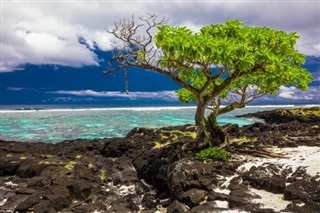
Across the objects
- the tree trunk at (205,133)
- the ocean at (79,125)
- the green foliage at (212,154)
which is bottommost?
the ocean at (79,125)

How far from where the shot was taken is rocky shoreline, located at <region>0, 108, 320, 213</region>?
34.8 ft

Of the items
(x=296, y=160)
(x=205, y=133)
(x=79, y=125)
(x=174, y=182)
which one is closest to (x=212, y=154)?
(x=205, y=133)

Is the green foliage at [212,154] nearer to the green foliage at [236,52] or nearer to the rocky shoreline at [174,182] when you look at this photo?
the rocky shoreline at [174,182]

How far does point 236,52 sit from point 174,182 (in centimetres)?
549

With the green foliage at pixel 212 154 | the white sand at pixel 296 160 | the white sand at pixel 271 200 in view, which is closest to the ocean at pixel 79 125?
the green foliage at pixel 212 154

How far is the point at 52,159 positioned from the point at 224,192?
1080 cm

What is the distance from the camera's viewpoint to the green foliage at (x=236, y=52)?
42.8 feet

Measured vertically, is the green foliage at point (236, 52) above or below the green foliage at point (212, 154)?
above

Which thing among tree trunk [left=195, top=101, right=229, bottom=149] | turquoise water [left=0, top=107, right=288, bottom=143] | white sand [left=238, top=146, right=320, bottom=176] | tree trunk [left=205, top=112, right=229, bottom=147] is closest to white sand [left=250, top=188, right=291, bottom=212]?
white sand [left=238, top=146, right=320, bottom=176]

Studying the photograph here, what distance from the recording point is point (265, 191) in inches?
444

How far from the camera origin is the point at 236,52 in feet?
43.7

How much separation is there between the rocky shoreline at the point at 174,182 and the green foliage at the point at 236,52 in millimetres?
3572

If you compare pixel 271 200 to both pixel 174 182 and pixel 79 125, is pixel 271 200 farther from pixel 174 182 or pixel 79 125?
pixel 79 125

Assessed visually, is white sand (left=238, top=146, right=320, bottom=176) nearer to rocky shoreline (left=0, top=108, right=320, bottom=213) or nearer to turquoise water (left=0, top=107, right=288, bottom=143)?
rocky shoreline (left=0, top=108, right=320, bottom=213)
